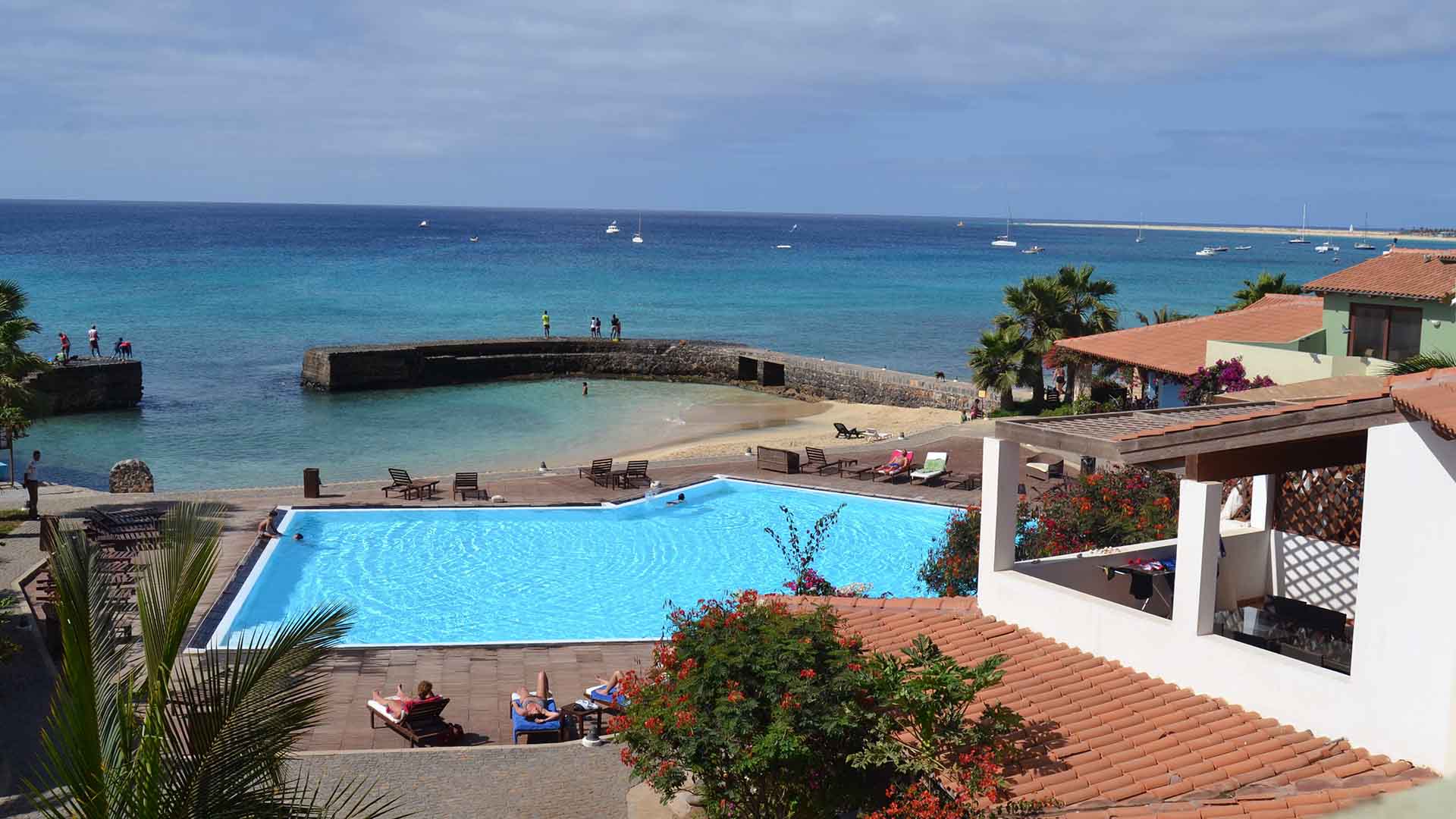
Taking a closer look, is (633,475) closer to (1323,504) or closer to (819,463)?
(819,463)

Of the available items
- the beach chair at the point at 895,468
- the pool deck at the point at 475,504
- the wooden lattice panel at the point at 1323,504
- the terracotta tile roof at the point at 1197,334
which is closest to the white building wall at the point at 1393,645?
the wooden lattice panel at the point at 1323,504

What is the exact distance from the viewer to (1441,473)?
6.72 meters

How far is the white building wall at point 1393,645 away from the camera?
6.72 meters

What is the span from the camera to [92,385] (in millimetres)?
42250

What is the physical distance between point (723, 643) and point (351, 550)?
14.4 m

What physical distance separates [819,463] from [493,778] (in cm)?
1607

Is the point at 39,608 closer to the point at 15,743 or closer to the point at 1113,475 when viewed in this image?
the point at 15,743

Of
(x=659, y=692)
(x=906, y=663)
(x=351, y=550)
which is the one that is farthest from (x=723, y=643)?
(x=351, y=550)

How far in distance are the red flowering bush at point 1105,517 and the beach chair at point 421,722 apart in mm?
7014

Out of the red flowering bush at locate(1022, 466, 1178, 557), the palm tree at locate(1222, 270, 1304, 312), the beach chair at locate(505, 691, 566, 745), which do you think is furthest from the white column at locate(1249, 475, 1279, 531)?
the palm tree at locate(1222, 270, 1304, 312)

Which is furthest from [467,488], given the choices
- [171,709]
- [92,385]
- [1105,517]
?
[92,385]

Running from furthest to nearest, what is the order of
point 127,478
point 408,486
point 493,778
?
point 127,478
point 408,486
point 493,778

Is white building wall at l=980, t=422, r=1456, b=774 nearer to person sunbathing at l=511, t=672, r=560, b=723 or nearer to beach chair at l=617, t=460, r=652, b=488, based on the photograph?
person sunbathing at l=511, t=672, r=560, b=723

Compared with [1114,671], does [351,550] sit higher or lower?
lower
